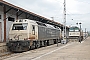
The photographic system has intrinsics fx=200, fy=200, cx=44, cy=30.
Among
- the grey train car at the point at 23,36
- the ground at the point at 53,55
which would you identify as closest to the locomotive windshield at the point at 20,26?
the grey train car at the point at 23,36

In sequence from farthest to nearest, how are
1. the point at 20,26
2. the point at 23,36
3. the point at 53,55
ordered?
the point at 20,26
the point at 23,36
the point at 53,55

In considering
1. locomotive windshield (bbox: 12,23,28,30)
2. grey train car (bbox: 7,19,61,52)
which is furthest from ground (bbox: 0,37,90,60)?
locomotive windshield (bbox: 12,23,28,30)

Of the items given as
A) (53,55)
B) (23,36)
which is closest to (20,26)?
(23,36)

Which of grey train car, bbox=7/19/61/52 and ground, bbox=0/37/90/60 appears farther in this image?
grey train car, bbox=7/19/61/52

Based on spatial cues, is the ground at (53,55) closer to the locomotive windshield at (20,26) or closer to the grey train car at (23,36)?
the grey train car at (23,36)

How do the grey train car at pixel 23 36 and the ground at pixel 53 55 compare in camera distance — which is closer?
the ground at pixel 53 55

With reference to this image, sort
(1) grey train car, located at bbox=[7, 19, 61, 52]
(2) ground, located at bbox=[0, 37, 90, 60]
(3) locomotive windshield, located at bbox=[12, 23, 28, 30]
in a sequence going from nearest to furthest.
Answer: (2) ground, located at bbox=[0, 37, 90, 60] < (1) grey train car, located at bbox=[7, 19, 61, 52] < (3) locomotive windshield, located at bbox=[12, 23, 28, 30]

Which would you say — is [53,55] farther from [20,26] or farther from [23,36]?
[20,26]

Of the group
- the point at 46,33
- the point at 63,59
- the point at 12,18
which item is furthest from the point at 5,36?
the point at 63,59

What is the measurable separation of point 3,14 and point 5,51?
7.20m

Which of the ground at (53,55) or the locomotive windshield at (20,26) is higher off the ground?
the locomotive windshield at (20,26)

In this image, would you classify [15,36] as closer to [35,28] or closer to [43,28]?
[35,28]

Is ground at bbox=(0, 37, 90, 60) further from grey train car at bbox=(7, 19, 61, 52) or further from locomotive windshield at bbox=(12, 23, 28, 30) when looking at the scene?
locomotive windshield at bbox=(12, 23, 28, 30)

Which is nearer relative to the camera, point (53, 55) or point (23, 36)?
point (53, 55)
